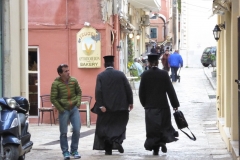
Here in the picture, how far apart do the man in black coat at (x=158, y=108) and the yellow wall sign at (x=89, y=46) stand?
24.7ft

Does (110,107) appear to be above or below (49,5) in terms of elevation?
below

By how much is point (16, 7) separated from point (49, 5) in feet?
21.7

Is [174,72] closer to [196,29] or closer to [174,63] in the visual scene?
[174,63]

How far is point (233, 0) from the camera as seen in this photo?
12.6m

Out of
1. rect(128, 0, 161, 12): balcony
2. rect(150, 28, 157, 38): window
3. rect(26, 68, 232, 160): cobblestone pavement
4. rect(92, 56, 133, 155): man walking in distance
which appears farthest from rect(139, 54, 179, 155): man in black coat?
rect(150, 28, 157, 38): window

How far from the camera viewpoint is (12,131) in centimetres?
946

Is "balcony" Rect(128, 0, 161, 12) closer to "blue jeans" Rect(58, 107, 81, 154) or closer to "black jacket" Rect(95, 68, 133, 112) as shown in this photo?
"black jacket" Rect(95, 68, 133, 112)

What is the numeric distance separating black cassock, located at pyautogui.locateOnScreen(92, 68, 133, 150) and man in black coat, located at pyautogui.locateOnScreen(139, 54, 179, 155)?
425 mm

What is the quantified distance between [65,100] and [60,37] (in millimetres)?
8654

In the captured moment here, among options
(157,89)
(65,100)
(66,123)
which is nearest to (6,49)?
(65,100)

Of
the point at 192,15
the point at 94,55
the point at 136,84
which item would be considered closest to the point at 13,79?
the point at 94,55

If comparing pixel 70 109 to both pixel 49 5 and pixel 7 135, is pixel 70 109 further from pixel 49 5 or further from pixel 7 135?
pixel 49 5

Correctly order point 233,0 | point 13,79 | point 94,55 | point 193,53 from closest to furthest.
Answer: point 233,0, point 13,79, point 94,55, point 193,53

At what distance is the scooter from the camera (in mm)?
9375
